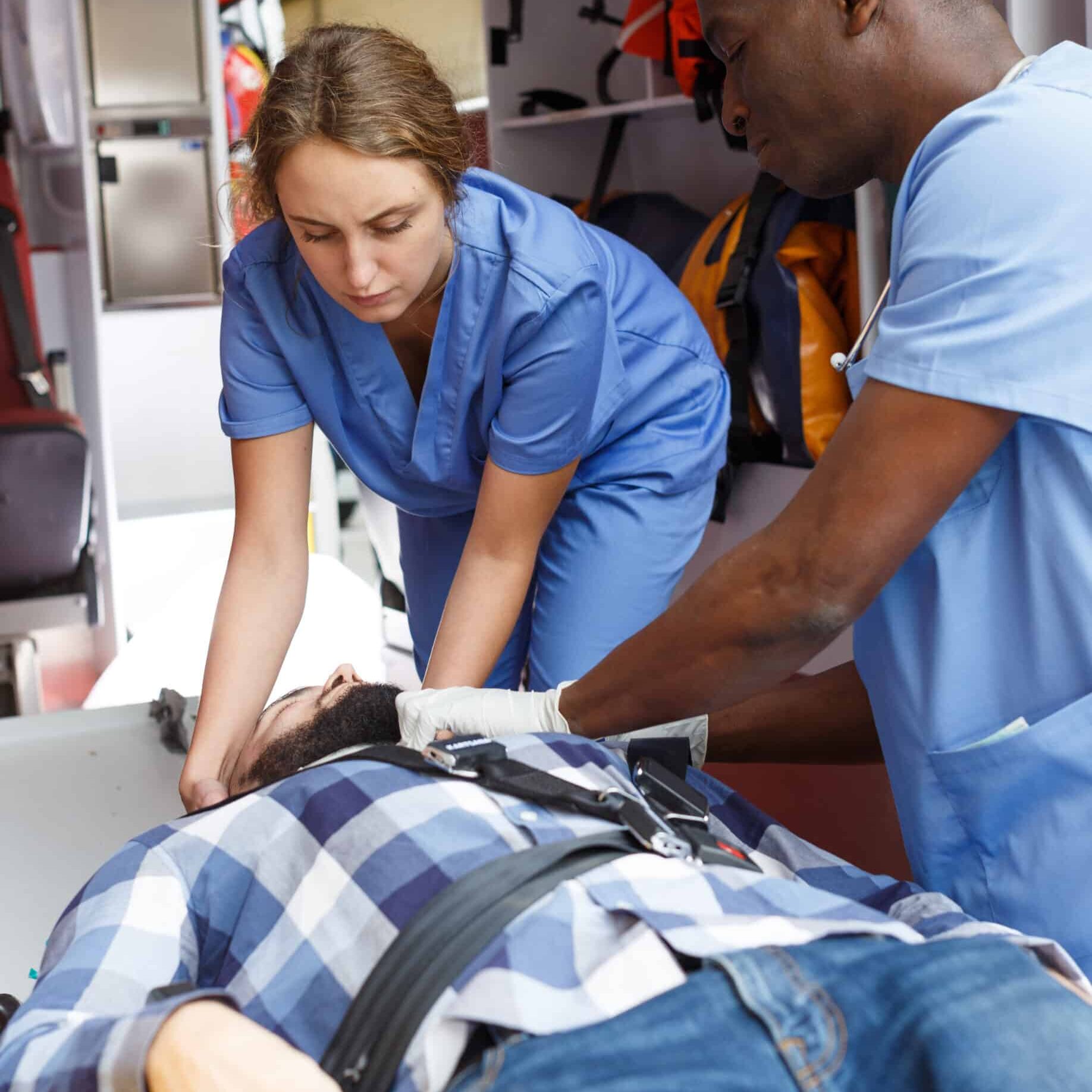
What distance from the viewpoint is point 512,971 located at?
709mm

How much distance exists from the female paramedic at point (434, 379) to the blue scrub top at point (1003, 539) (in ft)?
1.54

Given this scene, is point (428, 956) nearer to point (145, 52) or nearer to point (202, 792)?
point (202, 792)

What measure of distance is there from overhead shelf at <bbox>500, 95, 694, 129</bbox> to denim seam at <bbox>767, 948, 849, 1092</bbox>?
1981mm

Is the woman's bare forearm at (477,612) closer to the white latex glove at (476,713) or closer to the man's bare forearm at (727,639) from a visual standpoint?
the white latex glove at (476,713)

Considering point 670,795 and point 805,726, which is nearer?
point 670,795

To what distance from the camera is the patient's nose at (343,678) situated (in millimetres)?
1235

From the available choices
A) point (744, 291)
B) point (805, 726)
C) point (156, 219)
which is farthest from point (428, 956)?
point (156, 219)

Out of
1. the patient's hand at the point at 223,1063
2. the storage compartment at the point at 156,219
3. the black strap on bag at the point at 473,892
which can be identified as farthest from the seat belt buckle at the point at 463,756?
the storage compartment at the point at 156,219

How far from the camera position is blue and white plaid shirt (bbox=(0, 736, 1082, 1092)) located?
702 millimetres

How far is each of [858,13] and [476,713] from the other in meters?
0.64

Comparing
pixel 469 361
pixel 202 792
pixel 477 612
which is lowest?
pixel 202 792

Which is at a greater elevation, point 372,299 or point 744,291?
point 372,299

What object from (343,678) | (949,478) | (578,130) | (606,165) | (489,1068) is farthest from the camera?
(578,130)

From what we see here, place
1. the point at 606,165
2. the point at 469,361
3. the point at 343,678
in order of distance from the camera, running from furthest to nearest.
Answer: the point at 606,165
the point at 469,361
the point at 343,678
